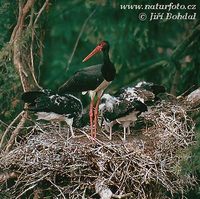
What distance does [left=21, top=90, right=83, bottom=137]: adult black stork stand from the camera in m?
8.07

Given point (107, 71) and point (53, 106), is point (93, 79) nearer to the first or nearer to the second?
point (107, 71)

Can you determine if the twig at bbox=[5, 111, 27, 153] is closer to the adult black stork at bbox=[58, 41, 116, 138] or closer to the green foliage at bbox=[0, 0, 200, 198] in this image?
the green foliage at bbox=[0, 0, 200, 198]

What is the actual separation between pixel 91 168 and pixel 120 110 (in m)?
0.93

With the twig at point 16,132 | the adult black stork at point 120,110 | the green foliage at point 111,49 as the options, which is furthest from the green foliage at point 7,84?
the adult black stork at point 120,110

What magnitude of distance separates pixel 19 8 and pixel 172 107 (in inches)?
74.6

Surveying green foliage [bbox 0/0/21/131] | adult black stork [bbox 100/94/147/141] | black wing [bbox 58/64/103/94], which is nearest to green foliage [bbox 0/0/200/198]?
green foliage [bbox 0/0/21/131]

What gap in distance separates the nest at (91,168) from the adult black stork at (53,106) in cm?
22

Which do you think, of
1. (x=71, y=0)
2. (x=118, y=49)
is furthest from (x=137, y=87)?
(x=71, y=0)

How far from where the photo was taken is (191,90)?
31.2ft

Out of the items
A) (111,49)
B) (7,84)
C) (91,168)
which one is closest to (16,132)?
(7,84)

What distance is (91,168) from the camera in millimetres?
7543

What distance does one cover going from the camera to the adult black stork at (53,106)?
8.07 m

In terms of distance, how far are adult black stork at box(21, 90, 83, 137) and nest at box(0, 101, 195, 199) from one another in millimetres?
216

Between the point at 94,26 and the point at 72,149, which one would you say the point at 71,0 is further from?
the point at 72,149
